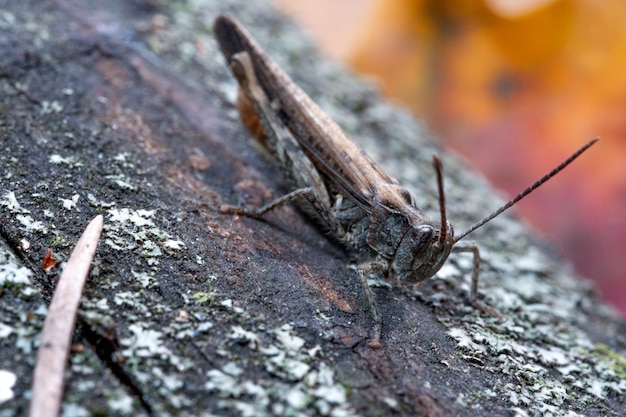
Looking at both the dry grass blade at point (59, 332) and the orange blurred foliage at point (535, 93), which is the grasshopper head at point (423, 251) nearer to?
the dry grass blade at point (59, 332)

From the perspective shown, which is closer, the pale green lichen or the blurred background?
the pale green lichen

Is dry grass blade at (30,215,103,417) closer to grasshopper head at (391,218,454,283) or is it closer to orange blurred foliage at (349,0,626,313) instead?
grasshopper head at (391,218,454,283)

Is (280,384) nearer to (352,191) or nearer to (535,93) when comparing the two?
(352,191)

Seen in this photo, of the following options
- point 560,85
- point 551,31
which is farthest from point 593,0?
point 560,85

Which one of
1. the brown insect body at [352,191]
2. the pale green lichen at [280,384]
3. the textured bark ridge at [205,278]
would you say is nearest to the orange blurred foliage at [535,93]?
the textured bark ridge at [205,278]

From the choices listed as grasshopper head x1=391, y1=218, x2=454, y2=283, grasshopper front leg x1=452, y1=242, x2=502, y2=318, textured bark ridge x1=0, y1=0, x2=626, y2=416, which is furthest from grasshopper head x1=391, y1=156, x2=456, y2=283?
grasshopper front leg x1=452, y1=242, x2=502, y2=318

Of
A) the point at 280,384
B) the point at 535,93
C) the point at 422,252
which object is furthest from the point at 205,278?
the point at 535,93
